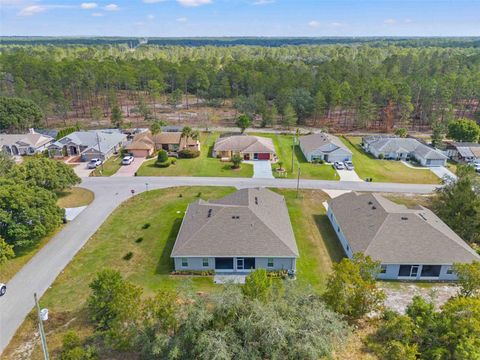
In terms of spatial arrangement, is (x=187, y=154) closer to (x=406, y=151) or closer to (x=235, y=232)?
(x=235, y=232)

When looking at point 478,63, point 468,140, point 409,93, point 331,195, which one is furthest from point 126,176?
point 478,63

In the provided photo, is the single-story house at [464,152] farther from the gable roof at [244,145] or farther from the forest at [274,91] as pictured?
the gable roof at [244,145]

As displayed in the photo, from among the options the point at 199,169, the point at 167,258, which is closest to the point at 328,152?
the point at 199,169

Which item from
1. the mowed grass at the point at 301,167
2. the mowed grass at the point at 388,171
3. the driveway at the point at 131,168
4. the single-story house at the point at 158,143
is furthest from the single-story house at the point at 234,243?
the single-story house at the point at 158,143

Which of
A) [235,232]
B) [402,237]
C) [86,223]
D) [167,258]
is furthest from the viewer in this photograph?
[86,223]

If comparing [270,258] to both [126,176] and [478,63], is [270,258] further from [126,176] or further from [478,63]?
[478,63]

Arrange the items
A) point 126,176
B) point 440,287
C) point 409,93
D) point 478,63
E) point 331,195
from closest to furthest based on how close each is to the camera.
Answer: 1. point 440,287
2. point 331,195
3. point 126,176
4. point 409,93
5. point 478,63

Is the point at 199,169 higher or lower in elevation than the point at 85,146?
lower
